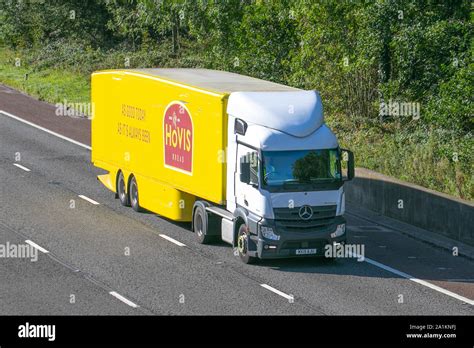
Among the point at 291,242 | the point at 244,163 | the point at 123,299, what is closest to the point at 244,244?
the point at 291,242

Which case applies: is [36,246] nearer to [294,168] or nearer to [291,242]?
[291,242]

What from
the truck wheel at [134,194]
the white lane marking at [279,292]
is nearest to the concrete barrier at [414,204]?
the truck wheel at [134,194]

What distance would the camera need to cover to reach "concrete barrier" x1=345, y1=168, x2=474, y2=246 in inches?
971

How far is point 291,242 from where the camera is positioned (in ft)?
72.2

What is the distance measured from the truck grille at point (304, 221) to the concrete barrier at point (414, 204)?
384 centimetres

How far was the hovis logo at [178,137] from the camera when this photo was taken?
24.3 meters

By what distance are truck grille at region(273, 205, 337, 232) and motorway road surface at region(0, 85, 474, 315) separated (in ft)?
2.97

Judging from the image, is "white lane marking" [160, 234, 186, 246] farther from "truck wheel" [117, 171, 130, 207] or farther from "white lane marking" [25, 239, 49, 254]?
"truck wheel" [117, 171, 130, 207]

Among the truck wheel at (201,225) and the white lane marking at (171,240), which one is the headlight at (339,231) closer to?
the truck wheel at (201,225)

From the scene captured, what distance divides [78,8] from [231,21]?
13264 millimetres

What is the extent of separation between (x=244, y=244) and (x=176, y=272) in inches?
64.9

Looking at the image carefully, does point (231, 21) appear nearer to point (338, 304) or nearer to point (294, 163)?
point (294, 163)

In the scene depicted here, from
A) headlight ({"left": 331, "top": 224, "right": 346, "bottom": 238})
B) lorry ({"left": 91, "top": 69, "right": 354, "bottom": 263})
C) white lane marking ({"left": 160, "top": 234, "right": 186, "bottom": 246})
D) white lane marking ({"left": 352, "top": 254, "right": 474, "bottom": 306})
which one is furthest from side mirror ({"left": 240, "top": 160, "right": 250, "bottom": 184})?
white lane marking ({"left": 352, "top": 254, "right": 474, "bottom": 306})

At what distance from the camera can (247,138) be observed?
22.2 meters
